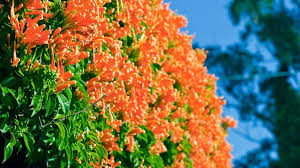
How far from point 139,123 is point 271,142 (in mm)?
16119

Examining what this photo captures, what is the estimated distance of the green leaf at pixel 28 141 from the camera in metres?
2.23

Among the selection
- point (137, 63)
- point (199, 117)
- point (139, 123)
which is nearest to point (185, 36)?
point (199, 117)

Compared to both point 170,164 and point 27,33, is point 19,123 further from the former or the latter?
point 170,164

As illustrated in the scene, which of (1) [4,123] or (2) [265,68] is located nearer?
(1) [4,123]

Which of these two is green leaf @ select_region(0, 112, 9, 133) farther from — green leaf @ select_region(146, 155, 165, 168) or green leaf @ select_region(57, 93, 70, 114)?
green leaf @ select_region(146, 155, 165, 168)

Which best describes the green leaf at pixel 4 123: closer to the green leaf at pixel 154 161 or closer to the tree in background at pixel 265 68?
the green leaf at pixel 154 161

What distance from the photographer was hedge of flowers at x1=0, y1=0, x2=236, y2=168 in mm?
2244

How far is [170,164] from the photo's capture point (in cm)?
430

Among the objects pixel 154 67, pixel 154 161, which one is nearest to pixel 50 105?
pixel 154 161

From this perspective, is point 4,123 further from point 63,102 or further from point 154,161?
point 154,161

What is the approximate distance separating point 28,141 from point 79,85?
402 millimetres

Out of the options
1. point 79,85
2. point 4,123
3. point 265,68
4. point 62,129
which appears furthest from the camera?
point 265,68

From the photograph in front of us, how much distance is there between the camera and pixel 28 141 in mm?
2244

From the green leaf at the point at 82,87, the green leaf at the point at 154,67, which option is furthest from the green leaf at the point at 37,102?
the green leaf at the point at 154,67
